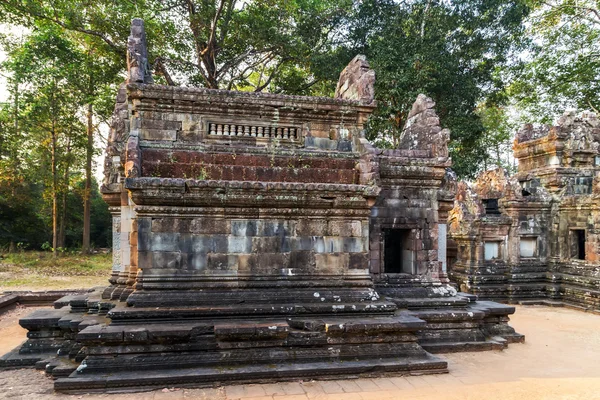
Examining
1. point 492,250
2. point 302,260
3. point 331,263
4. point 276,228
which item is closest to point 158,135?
point 276,228

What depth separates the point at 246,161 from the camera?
6484 millimetres

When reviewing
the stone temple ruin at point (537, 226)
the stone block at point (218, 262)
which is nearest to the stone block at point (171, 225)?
the stone block at point (218, 262)

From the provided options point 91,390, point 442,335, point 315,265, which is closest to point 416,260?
point 442,335

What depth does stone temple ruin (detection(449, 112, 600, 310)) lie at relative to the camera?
13.1 m

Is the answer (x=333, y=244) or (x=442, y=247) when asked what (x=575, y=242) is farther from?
(x=333, y=244)

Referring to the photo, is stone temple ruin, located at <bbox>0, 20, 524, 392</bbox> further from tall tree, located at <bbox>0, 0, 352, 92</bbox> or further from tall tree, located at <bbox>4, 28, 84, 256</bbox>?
tall tree, located at <bbox>4, 28, 84, 256</bbox>

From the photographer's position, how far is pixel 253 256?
6.08 metres

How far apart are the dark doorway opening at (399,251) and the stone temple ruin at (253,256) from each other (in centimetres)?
13

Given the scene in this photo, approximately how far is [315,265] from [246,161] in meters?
2.09

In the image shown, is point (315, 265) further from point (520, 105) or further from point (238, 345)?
point (520, 105)

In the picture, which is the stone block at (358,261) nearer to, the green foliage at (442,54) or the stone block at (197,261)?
the stone block at (197,261)

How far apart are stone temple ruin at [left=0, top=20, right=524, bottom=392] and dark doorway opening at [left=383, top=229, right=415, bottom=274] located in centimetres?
13

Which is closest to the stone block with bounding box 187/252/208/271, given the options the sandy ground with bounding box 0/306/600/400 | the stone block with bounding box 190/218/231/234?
the stone block with bounding box 190/218/231/234

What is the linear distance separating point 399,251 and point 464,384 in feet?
Result: 10.5
